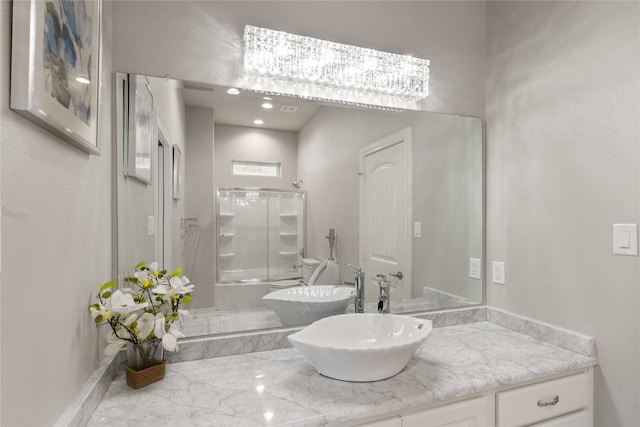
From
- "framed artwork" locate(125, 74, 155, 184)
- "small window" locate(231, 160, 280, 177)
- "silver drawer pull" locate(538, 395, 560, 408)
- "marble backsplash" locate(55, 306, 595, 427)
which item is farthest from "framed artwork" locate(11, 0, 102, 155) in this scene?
"silver drawer pull" locate(538, 395, 560, 408)

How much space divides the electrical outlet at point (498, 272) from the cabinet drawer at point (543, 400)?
52 cm

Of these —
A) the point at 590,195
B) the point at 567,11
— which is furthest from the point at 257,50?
the point at 590,195

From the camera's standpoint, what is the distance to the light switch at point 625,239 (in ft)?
3.95

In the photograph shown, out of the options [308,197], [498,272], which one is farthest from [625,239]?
[308,197]

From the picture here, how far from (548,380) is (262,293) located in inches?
45.2

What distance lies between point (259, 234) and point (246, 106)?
0.54 m

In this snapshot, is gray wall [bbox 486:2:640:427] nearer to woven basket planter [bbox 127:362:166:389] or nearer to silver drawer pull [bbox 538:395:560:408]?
silver drawer pull [bbox 538:395:560:408]

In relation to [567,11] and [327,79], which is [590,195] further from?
[327,79]

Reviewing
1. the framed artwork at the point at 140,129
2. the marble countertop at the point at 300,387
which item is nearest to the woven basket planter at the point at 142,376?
the marble countertop at the point at 300,387

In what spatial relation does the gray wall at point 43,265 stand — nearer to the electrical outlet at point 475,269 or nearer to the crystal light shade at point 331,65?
the crystal light shade at point 331,65

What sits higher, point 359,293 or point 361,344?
point 359,293

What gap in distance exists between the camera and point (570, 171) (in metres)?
1.42

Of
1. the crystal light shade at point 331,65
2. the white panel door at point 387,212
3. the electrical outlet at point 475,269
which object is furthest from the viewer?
the electrical outlet at point 475,269

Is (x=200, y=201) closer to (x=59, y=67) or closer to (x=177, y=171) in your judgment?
(x=177, y=171)
